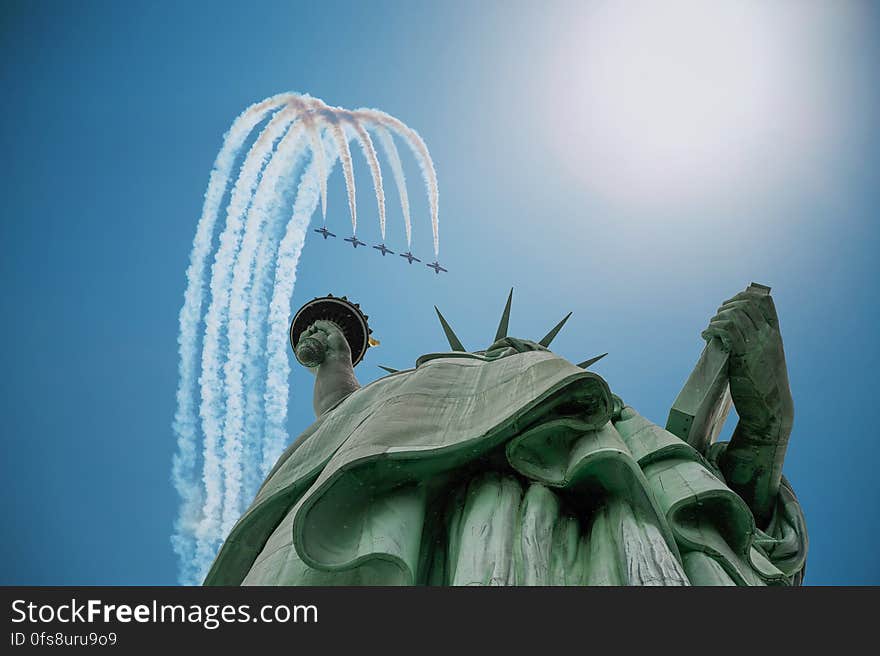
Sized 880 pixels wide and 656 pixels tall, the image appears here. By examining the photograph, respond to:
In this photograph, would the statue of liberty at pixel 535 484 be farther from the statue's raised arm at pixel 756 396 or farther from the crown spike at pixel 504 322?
the crown spike at pixel 504 322

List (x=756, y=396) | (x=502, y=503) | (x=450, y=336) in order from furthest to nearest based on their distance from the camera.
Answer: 1. (x=450, y=336)
2. (x=756, y=396)
3. (x=502, y=503)

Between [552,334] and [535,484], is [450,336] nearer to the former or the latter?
[552,334]

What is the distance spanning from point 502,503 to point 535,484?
0.47 m

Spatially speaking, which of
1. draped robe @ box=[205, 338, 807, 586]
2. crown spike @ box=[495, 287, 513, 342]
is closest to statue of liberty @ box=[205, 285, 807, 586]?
draped robe @ box=[205, 338, 807, 586]

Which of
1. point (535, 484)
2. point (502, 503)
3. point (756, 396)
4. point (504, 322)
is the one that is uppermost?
point (504, 322)

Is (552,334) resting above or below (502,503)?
above

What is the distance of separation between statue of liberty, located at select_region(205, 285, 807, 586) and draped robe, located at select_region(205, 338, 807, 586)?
0.01 metres

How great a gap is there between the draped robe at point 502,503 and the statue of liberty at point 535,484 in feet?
0.05

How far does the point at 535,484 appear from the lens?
25.9 feet

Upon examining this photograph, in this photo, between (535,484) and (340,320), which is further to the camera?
(340,320)

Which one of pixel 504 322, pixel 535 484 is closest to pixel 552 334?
pixel 504 322

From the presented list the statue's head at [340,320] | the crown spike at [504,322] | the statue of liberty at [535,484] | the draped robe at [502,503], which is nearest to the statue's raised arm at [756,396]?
the statue of liberty at [535,484]

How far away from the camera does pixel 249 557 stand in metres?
8.34
